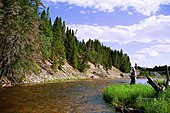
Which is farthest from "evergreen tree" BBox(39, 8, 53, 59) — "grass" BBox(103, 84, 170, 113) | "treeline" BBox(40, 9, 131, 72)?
"grass" BBox(103, 84, 170, 113)

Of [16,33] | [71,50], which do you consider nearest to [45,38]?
[16,33]

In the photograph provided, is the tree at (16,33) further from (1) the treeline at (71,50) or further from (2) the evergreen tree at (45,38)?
(1) the treeline at (71,50)

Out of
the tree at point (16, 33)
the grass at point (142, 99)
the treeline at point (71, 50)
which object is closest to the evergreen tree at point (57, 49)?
the treeline at point (71, 50)

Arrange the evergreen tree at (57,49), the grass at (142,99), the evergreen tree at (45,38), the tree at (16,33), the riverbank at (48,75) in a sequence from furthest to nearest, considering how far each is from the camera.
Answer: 1. the evergreen tree at (57,49)
2. the evergreen tree at (45,38)
3. the riverbank at (48,75)
4. the tree at (16,33)
5. the grass at (142,99)

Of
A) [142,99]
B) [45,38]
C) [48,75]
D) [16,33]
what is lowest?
[142,99]

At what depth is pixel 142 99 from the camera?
727 inches

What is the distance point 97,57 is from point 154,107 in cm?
11730

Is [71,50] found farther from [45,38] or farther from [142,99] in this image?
[142,99]

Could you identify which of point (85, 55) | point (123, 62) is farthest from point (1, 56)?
point (123, 62)

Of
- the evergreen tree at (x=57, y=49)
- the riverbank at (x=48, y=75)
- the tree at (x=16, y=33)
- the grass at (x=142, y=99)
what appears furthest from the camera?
the evergreen tree at (x=57, y=49)

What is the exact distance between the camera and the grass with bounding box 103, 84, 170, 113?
1499 cm

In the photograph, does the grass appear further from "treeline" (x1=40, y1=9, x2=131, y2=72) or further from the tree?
"treeline" (x1=40, y1=9, x2=131, y2=72)

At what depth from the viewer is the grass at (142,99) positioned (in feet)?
49.2

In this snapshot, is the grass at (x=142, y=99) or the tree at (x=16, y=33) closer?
the grass at (x=142, y=99)
